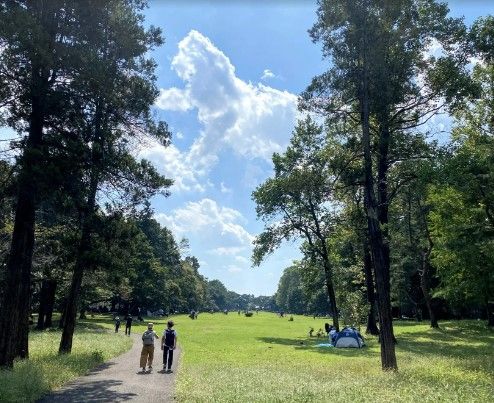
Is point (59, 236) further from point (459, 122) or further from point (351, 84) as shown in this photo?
point (459, 122)

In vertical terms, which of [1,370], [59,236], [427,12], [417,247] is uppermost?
[427,12]

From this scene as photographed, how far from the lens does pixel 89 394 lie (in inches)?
507

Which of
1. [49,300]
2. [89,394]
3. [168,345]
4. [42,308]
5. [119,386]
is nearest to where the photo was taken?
[89,394]

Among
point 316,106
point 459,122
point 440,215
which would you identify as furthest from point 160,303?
point 316,106

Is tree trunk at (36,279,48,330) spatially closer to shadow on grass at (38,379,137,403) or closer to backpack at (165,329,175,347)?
backpack at (165,329,175,347)

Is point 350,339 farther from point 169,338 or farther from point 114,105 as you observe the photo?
point 114,105

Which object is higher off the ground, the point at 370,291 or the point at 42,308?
the point at 370,291

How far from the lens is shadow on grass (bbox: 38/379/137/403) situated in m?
12.0

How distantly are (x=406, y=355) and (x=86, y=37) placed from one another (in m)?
19.7

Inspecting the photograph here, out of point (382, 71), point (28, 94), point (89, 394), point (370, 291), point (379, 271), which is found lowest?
point (89, 394)

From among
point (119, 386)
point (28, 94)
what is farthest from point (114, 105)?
point (119, 386)

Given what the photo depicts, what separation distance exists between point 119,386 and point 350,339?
61.6ft

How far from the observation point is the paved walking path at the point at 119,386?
40.4ft

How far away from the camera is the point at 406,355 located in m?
22.3
